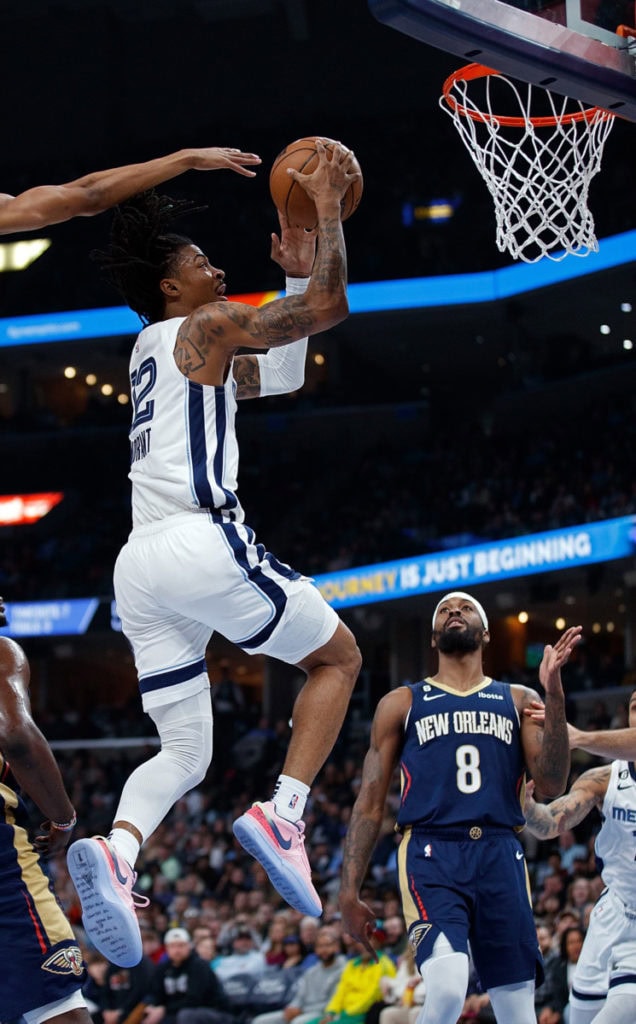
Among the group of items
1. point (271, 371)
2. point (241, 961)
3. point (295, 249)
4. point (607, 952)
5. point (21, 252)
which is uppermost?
point (21, 252)

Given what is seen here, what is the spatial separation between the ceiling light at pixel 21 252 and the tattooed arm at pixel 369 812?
23796 millimetres

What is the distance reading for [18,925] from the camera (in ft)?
16.0

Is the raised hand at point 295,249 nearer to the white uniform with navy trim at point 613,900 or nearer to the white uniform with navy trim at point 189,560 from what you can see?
the white uniform with navy trim at point 189,560

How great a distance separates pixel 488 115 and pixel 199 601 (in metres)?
3.86

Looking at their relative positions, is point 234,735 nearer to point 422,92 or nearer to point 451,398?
point 451,398

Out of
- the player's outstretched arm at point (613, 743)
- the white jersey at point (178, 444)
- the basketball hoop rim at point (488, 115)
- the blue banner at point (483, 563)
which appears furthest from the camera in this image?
the blue banner at point (483, 563)

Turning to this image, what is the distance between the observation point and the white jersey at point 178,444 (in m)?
4.74

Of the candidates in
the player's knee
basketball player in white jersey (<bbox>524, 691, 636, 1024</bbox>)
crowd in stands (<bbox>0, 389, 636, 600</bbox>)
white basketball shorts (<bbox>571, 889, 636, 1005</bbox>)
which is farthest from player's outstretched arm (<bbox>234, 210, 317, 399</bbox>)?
crowd in stands (<bbox>0, 389, 636, 600</bbox>)

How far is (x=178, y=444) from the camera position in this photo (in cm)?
476

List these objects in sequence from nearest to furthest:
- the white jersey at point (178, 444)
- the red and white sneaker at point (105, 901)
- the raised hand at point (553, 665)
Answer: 1. the red and white sneaker at point (105, 901)
2. the white jersey at point (178, 444)
3. the raised hand at point (553, 665)

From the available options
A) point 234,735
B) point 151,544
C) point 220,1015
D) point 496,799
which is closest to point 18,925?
point 151,544

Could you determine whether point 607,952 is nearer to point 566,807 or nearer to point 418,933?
point 566,807

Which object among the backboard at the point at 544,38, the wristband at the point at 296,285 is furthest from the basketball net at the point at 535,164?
the wristband at the point at 296,285

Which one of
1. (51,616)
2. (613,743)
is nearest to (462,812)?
(613,743)
